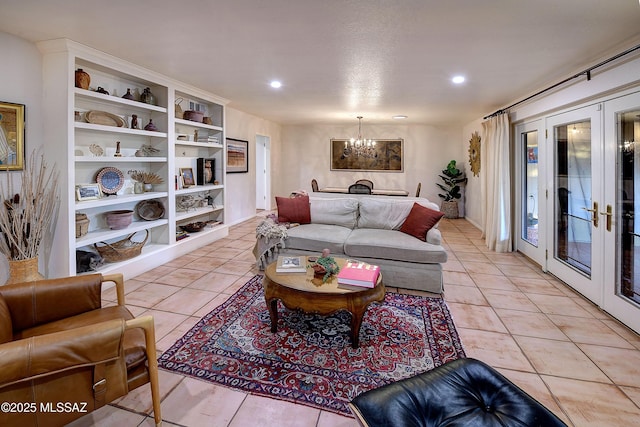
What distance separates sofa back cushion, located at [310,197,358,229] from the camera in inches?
169

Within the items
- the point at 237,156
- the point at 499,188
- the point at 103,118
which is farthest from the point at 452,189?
the point at 103,118

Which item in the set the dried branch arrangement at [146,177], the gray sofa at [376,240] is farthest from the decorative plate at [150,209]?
the gray sofa at [376,240]

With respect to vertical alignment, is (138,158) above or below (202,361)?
above

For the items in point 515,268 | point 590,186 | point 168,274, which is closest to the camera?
point 590,186

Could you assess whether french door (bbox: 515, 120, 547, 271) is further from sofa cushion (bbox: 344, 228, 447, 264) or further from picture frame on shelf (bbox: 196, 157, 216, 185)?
picture frame on shelf (bbox: 196, 157, 216, 185)

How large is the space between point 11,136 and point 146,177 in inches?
58.4

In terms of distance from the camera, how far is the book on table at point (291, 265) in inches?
99.6

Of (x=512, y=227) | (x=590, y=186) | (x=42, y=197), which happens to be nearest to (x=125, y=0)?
(x=42, y=197)

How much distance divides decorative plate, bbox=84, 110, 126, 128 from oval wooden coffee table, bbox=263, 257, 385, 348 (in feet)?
8.97

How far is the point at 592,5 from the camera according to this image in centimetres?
202

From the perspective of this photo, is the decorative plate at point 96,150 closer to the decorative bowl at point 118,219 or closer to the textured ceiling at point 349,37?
the decorative bowl at point 118,219

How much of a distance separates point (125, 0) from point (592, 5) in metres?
3.03

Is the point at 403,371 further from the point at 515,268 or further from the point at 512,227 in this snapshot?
the point at 512,227

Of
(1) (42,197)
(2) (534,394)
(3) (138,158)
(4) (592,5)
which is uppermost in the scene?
(4) (592,5)
